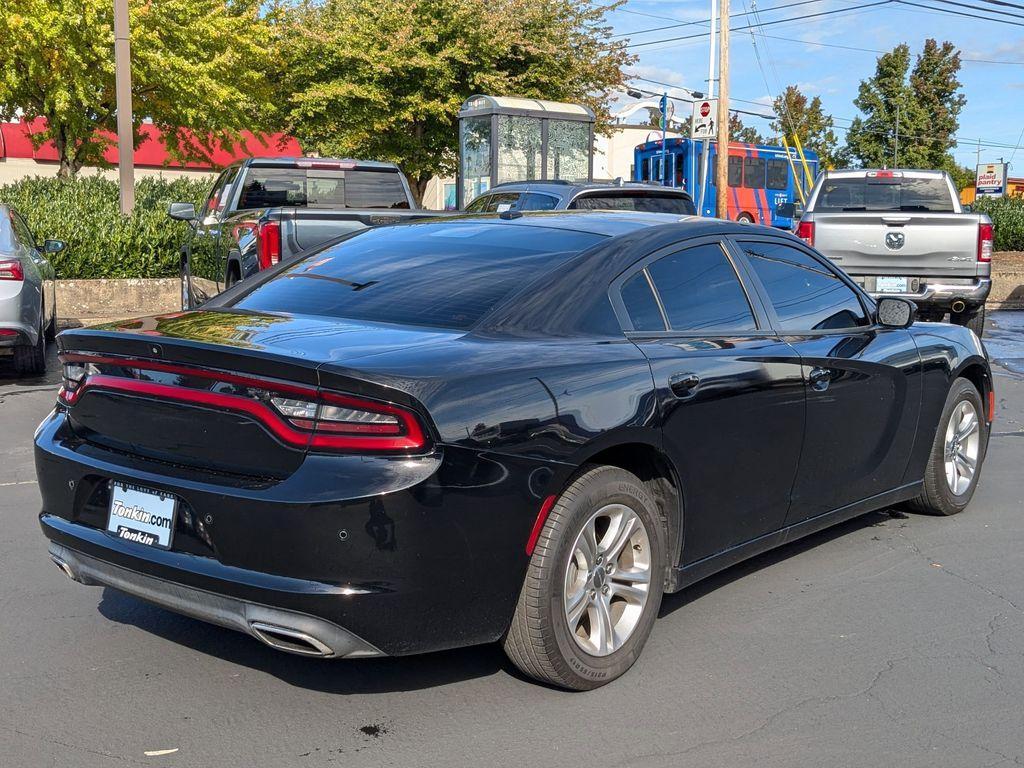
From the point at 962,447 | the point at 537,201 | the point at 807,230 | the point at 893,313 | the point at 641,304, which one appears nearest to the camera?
the point at 641,304

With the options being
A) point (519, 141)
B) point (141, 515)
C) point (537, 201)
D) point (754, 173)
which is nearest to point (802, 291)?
point (141, 515)

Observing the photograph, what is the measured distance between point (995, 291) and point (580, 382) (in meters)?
20.9

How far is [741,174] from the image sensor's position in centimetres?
3550

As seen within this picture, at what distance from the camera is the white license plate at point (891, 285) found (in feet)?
44.4

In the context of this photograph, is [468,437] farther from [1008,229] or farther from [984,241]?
[1008,229]

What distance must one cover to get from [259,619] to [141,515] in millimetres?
586

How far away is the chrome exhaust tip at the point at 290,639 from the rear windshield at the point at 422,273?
46.7 inches

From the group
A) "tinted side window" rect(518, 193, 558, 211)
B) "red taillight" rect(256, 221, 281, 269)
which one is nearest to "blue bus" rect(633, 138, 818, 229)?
"tinted side window" rect(518, 193, 558, 211)

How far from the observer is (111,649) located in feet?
13.9

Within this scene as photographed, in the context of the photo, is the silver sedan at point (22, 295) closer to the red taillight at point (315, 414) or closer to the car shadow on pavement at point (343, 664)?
the car shadow on pavement at point (343, 664)

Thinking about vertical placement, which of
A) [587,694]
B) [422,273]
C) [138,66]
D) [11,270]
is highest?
[138,66]

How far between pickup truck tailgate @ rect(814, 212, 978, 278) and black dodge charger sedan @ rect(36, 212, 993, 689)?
8.74 metres

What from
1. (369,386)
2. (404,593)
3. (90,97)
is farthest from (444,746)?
(90,97)

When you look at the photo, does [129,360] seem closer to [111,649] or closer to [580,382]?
[111,649]
